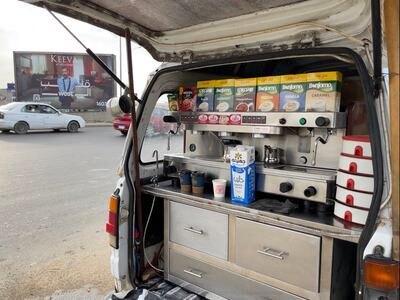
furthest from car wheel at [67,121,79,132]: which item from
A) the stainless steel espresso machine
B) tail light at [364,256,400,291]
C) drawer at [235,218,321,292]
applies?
tail light at [364,256,400,291]

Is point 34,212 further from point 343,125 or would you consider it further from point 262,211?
point 343,125

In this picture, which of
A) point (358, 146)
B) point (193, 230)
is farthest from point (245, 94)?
point (193, 230)

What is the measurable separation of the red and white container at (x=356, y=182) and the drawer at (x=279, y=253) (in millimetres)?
304

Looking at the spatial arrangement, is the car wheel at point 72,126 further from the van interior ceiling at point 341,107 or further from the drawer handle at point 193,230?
the drawer handle at point 193,230

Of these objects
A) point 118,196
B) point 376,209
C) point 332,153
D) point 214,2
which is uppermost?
point 214,2

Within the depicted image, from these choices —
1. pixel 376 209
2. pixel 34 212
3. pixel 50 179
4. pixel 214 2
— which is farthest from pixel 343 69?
pixel 50 179

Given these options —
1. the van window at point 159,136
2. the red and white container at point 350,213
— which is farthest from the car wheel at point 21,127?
the red and white container at point 350,213

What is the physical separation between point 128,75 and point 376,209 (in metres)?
1.55

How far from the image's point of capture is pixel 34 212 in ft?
14.9

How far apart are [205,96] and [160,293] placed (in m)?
1.40

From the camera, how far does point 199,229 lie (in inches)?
82.9

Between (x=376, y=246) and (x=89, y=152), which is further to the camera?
(x=89, y=152)

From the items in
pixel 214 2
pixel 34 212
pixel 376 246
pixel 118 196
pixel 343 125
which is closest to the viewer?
pixel 376 246

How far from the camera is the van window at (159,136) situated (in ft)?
8.41
